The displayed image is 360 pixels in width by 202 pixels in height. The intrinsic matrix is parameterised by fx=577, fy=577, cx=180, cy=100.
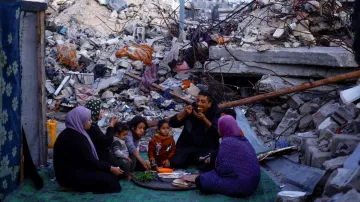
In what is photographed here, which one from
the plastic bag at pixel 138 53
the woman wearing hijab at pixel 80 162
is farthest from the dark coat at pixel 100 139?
the plastic bag at pixel 138 53

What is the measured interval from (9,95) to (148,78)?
651 cm

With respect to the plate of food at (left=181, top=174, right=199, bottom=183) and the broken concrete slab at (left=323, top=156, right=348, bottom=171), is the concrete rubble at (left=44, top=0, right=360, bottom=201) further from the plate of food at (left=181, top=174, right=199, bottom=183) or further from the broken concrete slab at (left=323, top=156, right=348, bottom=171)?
the plate of food at (left=181, top=174, right=199, bottom=183)

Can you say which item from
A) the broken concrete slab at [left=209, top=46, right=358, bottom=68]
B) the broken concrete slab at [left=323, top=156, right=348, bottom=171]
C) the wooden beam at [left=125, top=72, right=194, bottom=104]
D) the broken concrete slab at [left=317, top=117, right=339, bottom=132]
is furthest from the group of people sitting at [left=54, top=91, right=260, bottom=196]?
the wooden beam at [left=125, top=72, right=194, bottom=104]

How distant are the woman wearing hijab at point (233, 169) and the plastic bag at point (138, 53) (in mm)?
7388

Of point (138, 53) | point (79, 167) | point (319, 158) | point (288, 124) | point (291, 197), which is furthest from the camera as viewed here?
point (138, 53)

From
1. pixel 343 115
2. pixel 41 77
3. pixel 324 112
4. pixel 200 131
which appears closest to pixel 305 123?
→ pixel 324 112

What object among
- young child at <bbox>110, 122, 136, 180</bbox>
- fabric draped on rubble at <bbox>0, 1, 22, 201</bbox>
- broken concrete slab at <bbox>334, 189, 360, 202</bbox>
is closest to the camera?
broken concrete slab at <bbox>334, 189, 360, 202</bbox>

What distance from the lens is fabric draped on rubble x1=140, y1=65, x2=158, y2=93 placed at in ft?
39.6

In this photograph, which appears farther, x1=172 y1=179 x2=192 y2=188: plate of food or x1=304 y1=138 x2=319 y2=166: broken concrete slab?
x1=304 y1=138 x2=319 y2=166: broken concrete slab

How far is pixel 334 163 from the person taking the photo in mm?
6219

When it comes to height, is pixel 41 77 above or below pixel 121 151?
above

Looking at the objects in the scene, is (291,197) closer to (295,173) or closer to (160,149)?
(295,173)

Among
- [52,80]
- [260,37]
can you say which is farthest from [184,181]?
[52,80]

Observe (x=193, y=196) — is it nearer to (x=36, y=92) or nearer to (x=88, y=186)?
(x=88, y=186)
